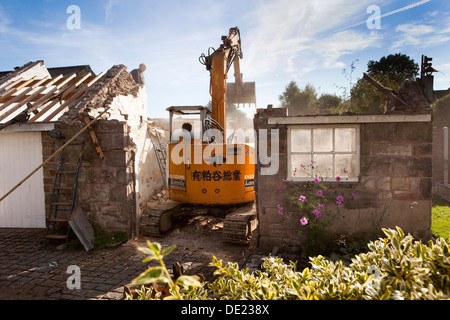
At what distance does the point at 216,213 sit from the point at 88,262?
3.24 meters

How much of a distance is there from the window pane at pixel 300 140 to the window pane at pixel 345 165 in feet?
2.10

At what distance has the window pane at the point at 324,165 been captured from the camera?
19.3 ft

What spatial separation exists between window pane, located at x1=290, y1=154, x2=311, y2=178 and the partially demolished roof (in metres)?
6.26

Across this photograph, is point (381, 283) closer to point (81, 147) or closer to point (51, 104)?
point (81, 147)

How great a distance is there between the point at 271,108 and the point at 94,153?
4.38 meters

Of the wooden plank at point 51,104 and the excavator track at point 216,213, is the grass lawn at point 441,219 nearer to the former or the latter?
the excavator track at point 216,213

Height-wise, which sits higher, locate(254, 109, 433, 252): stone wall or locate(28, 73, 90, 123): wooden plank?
locate(28, 73, 90, 123): wooden plank

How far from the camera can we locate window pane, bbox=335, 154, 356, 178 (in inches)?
229

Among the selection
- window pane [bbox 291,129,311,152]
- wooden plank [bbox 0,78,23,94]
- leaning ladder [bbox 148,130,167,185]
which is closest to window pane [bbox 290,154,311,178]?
window pane [bbox 291,129,311,152]

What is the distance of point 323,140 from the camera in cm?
590

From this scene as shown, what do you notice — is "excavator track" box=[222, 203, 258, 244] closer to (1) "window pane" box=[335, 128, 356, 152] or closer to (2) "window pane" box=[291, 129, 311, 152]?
(2) "window pane" box=[291, 129, 311, 152]

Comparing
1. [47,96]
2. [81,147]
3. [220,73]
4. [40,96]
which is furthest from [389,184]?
[40,96]

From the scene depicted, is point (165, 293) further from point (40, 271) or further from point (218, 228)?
point (218, 228)

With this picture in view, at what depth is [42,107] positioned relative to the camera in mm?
8531
